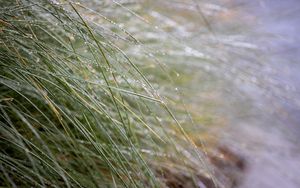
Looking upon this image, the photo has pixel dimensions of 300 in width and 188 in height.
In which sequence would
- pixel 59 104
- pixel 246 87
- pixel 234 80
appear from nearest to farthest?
pixel 59 104, pixel 234 80, pixel 246 87

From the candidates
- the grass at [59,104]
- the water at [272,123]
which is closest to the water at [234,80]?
the water at [272,123]

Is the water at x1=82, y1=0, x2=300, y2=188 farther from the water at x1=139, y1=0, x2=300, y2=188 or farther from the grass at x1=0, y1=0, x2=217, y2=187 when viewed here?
the grass at x1=0, y1=0, x2=217, y2=187

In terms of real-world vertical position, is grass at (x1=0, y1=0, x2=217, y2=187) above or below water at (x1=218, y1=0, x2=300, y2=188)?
above

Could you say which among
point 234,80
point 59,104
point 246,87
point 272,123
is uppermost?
point 59,104

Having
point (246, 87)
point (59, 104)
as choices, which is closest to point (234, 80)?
point (246, 87)

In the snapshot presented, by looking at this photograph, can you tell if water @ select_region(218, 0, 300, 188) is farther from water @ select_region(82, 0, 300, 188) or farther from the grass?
the grass

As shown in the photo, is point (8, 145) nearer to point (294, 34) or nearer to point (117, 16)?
point (117, 16)

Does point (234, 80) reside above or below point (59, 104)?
below

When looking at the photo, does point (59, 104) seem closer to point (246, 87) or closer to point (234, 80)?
point (234, 80)

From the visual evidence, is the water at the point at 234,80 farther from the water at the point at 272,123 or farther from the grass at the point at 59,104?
the grass at the point at 59,104

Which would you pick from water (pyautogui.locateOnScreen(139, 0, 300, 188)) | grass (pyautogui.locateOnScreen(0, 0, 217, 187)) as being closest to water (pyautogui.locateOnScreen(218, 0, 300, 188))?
water (pyautogui.locateOnScreen(139, 0, 300, 188))

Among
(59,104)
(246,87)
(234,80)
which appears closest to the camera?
(59,104)

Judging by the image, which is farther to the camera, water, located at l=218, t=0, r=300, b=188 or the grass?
water, located at l=218, t=0, r=300, b=188
